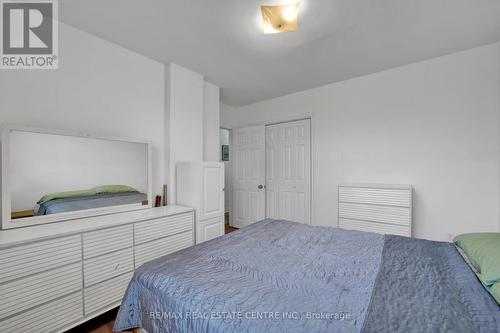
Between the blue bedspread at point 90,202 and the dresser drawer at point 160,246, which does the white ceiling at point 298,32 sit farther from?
the dresser drawer at point 160,246

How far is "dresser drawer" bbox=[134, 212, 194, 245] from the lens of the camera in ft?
6.44

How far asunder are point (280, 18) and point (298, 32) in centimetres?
31

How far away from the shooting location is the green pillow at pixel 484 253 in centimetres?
97

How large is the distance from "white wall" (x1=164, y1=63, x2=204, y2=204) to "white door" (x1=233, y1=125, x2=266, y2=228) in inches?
54.8

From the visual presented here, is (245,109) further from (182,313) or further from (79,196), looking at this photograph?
(182,313)

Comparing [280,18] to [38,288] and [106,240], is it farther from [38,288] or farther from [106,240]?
[38,288]

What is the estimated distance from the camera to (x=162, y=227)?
2.14 meters

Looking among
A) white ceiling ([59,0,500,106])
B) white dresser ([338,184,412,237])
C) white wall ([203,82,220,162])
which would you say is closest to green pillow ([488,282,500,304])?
white dresser ([338,184,412,237])

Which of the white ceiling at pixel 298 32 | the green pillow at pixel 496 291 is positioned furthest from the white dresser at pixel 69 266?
the green pillow at pixel 496 291

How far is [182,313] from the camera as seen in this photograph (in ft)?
3.04

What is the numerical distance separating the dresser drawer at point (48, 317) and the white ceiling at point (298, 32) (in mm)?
2300

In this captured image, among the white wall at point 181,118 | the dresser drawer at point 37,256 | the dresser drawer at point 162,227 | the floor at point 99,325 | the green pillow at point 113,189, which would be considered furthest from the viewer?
the white wall at point 181,118

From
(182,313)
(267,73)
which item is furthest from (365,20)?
(182,313)

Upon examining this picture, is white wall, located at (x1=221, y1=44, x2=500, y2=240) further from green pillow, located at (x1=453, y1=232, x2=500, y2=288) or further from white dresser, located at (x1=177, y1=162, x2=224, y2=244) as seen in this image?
white dresser, located at (x1=177, y1=162, x2=224, y2=244)
